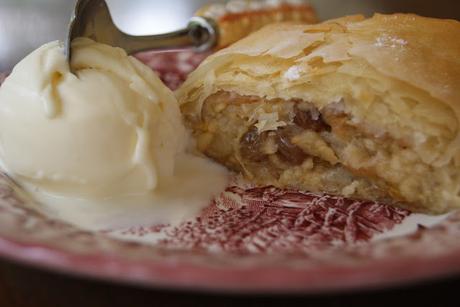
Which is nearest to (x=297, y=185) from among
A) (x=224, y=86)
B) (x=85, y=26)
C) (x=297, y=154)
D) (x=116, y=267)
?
(x=297, y=154)

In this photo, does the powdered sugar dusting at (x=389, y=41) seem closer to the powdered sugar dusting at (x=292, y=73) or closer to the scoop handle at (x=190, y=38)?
the powdered sugar dusting at (x=292, y=73)

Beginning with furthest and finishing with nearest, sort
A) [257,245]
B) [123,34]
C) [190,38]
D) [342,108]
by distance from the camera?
[190,38]
[123,34]
[342,108]
[257,245]

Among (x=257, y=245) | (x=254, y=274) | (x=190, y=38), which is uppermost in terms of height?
(x=190, y=38)

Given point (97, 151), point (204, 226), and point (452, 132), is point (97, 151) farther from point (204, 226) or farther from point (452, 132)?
point (452, 132)

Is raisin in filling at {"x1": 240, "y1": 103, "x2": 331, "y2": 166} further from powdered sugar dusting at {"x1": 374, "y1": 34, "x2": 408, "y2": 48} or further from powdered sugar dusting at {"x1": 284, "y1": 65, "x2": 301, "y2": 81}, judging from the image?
powdered sugar dusting at {"x1": 374, "y1": 34, "x2": 408, "y2": 48}

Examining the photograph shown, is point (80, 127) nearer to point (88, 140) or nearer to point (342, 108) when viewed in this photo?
point (88, 140)

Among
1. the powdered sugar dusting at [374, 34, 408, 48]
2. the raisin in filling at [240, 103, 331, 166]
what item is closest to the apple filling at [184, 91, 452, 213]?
the raisin in filling at [240, 103, 331, 166]

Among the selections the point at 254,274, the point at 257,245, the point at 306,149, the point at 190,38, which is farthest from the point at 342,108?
the point at 190,38
